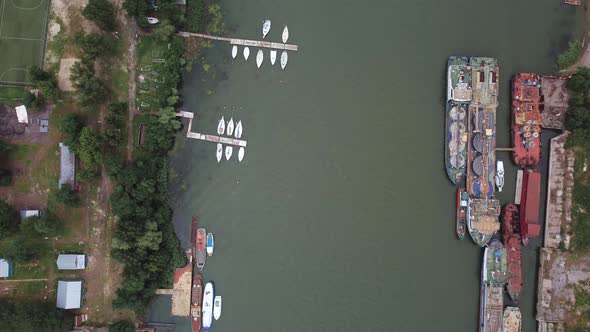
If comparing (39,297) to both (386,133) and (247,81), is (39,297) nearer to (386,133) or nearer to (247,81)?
(247,81)

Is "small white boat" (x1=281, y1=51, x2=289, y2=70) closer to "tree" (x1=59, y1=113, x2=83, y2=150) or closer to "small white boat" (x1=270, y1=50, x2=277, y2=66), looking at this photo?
"small white boat" (x1=270, y1=50, x2=277, y2=66)

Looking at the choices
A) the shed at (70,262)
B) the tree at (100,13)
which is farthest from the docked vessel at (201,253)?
the tree at (100,13)

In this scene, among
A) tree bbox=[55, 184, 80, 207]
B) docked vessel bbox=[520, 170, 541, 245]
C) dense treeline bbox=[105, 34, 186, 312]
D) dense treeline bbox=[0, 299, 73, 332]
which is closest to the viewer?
dense treeline bbox=[0, 299, 73, 332]

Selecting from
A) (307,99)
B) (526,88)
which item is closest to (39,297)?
(307,99)

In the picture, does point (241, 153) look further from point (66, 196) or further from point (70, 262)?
point (70, 262)

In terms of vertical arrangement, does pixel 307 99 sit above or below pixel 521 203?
above

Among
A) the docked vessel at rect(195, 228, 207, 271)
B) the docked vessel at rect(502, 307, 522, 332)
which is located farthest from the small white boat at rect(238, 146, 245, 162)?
the docked vessel at rect(502, 307, 522, 332)
